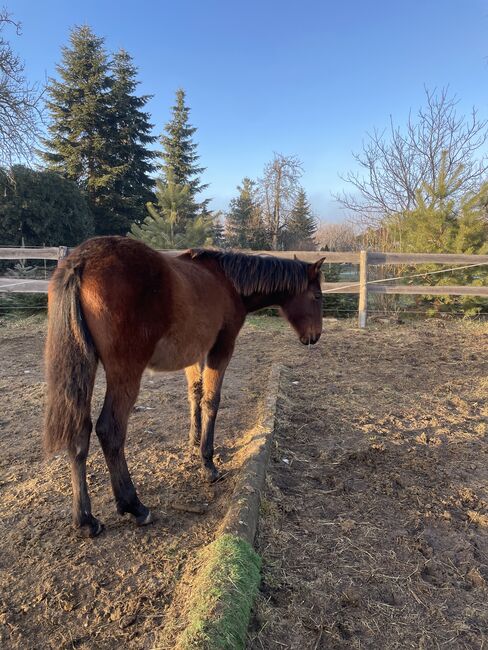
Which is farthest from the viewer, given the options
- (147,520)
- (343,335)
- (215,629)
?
(343,335)

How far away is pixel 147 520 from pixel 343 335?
6.43 meters

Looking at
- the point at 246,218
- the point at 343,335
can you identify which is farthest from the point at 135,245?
the point at 246,218

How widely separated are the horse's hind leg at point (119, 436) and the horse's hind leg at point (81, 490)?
0.33 feet

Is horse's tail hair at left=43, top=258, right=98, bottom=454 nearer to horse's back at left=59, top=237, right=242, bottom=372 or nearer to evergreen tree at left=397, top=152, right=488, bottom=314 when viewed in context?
horse's back at left=59, top=237, right=242, bottom=372

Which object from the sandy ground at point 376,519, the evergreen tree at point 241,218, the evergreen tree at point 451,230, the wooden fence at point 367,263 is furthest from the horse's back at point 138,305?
the evergreen tree at point 241,218

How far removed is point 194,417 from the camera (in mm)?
3465

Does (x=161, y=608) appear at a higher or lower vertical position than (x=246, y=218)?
lower

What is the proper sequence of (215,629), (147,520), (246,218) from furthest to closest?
(246,218), (147,520), (215,629)

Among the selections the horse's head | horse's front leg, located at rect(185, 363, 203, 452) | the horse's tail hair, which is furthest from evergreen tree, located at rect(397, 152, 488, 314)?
the horse's tail hair

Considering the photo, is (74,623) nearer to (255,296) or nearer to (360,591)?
(360,591)

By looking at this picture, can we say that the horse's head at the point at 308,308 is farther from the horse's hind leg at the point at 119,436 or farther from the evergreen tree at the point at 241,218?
the evergreen tree at the point at 241,218

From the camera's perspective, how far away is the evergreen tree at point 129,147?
19312 millimetres

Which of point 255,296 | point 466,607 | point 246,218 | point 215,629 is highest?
point 246,218

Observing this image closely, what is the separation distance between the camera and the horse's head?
3727 millimetres
